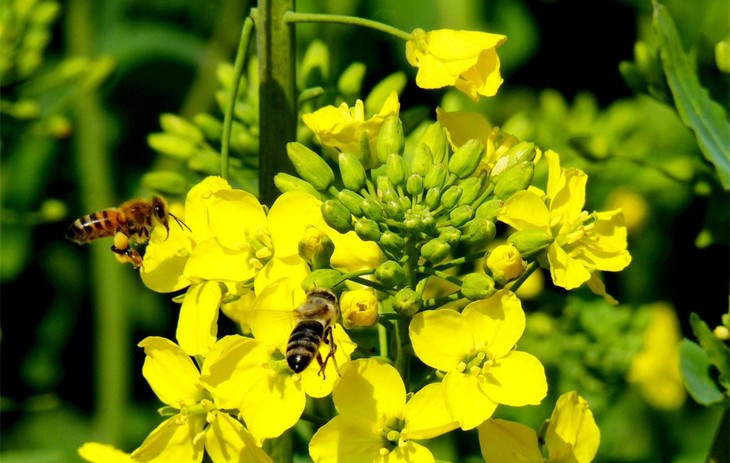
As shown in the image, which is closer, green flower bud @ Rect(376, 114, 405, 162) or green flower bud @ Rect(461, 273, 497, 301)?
green flower bud @ Rect(461, 273, 497, 301)

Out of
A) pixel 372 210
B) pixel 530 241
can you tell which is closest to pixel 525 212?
pixel 530 241

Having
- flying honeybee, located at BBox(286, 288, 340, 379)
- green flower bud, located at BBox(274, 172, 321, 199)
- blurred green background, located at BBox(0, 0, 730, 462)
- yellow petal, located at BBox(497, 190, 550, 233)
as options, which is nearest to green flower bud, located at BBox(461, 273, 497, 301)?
yellow petal, located at BBox(497, 190, 550, 233)

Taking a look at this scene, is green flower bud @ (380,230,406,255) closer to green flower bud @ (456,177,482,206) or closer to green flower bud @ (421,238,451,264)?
green flower bud @ (421,238,451,264)

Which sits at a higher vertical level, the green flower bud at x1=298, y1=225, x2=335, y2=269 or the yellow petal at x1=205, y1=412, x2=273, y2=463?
the green flower bud at x1=298, y1=225, x2=335, y2=269

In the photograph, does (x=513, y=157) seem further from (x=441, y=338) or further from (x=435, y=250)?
(x=441, y=338)

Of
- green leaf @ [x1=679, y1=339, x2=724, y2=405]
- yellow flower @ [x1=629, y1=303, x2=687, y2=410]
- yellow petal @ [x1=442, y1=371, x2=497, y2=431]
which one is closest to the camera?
yellow petal @ [x1=442, y1=371, x2=497, y2=431]

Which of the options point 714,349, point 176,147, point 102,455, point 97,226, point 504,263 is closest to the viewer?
point 504,263

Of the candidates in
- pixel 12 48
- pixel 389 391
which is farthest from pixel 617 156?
pixel 12 48
